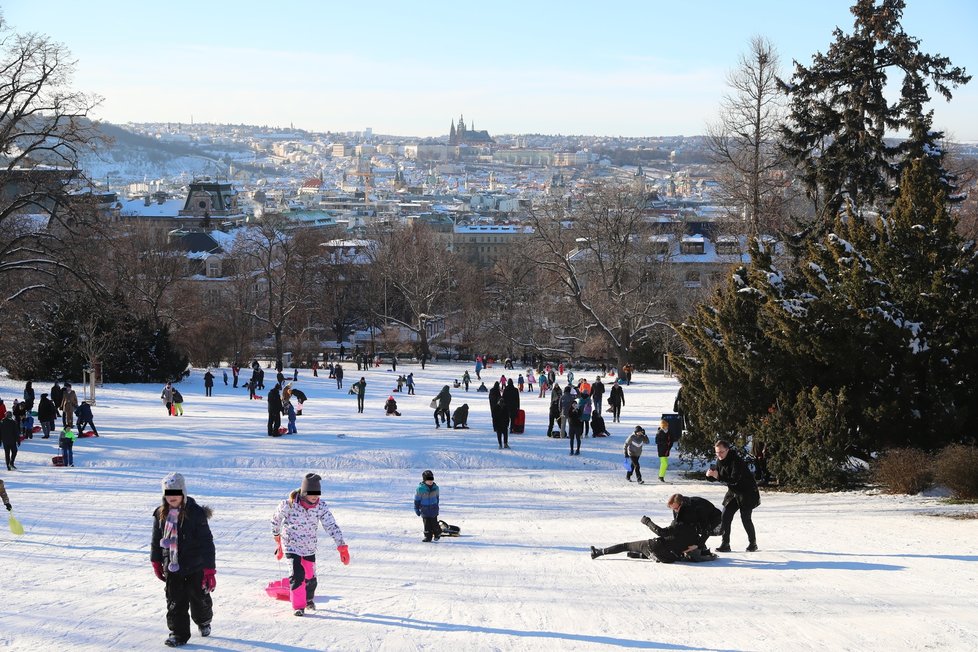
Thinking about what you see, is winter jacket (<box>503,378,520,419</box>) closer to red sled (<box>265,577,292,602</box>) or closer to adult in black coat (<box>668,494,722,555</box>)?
adult in black coat (<box>668,494,722,555</box>)

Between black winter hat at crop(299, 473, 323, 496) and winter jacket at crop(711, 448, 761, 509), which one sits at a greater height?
black winter hat at crop(299, 473, 323, 496)

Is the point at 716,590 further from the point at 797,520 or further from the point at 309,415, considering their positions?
the point at 309,415

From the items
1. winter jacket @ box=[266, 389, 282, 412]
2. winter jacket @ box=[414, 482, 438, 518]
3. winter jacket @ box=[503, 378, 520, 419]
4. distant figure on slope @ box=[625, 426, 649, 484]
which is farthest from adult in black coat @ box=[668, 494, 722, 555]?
winter jacket @ box=[266, 389, 282, 412]

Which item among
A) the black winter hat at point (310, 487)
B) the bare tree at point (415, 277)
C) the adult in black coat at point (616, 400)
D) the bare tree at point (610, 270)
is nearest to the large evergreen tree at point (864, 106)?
the adult in black coat at point (616, 400)

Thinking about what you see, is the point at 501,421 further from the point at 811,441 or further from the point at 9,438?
the point at 9,438

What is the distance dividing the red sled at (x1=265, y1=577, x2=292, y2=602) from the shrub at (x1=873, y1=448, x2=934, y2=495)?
1080 centimetres

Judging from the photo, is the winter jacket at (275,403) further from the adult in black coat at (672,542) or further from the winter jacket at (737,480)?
the winter jacket at (737,480)

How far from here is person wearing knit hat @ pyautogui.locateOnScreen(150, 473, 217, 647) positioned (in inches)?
318

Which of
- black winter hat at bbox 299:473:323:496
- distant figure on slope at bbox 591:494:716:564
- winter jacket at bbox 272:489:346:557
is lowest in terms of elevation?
distant figure on slope at bbox 591:494:716:564

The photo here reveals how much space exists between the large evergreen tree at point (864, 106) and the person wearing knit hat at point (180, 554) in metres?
23.0

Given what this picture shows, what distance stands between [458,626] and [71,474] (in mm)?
13394

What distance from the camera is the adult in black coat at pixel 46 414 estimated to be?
78.8 feet

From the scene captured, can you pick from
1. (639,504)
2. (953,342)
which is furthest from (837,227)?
(639,504)

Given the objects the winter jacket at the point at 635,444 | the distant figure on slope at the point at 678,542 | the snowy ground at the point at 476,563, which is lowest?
the snowy ground at the point at 476,563
